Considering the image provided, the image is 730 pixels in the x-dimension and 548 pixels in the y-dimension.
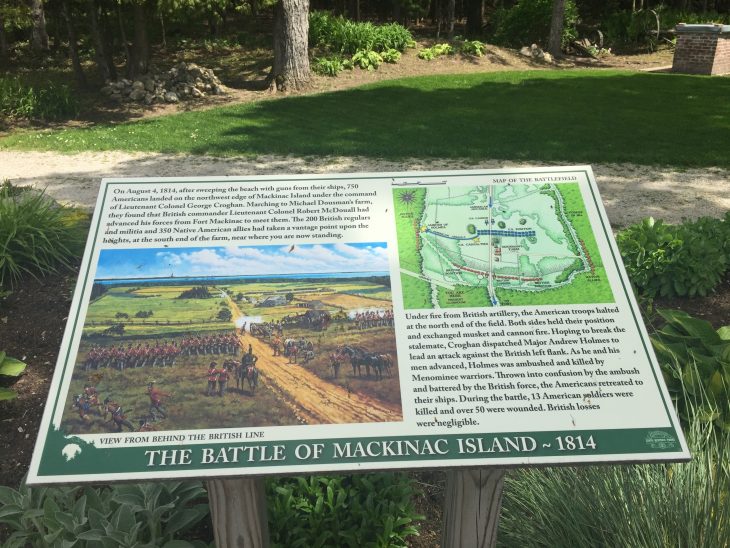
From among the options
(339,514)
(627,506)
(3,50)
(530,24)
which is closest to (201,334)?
(339,514)

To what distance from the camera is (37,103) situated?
43.6 feet

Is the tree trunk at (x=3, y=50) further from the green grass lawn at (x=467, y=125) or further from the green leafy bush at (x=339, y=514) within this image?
the green leafy bush at (x=339, y=514)

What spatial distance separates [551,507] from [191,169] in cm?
717

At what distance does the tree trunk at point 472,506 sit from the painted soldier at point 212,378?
0.85 m

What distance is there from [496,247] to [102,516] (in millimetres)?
1734

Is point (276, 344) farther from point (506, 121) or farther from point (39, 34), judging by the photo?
point (39, 34)

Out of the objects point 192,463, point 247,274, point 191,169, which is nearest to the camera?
point 192,463

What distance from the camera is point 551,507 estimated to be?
2.58 meters

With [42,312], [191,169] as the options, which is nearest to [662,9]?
[191,169]

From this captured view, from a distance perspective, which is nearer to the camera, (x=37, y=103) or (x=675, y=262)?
(x=675, y=262)

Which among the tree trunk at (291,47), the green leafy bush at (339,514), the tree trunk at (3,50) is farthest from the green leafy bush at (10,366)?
the tree trunk at (3,50)

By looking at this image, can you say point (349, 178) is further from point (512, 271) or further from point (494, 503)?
point (494, 503)

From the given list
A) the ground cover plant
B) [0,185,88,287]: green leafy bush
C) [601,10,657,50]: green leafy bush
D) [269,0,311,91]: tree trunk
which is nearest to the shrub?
the ground cover plant

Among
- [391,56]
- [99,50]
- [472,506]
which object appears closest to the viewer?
[472,506]
